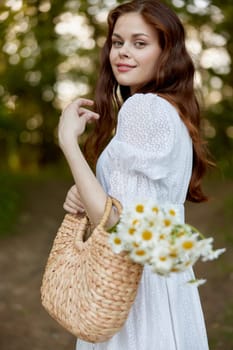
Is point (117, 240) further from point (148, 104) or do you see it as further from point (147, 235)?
point (148, 104)

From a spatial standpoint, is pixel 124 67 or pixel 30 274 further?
pixel 30 274

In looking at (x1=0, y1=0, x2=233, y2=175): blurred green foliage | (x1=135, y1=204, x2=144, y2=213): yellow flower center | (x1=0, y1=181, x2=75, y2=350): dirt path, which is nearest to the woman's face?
(x1=135, y1=204, x2=144, y2=213): yellow flower center

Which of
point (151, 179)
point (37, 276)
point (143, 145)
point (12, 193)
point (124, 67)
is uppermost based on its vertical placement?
point (124, 67)

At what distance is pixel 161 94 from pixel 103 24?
7.27 metres

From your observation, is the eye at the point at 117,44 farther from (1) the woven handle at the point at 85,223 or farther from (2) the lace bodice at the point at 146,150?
(1) the woven handle at the point at 85,223

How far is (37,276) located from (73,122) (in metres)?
4.55

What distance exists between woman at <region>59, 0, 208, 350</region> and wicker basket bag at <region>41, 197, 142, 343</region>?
138 mm

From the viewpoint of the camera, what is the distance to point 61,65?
1005 centimetres

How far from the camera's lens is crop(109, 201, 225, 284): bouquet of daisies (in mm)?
1893

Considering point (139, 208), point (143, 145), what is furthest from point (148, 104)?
point (139, 208)

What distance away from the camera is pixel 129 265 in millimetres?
2059

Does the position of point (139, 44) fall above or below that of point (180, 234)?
above

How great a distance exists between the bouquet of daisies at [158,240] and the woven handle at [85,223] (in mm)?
157

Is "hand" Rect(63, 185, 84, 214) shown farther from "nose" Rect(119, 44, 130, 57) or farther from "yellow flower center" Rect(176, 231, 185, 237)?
"yellow flower center" Rect(176, 231, 185, 237)
